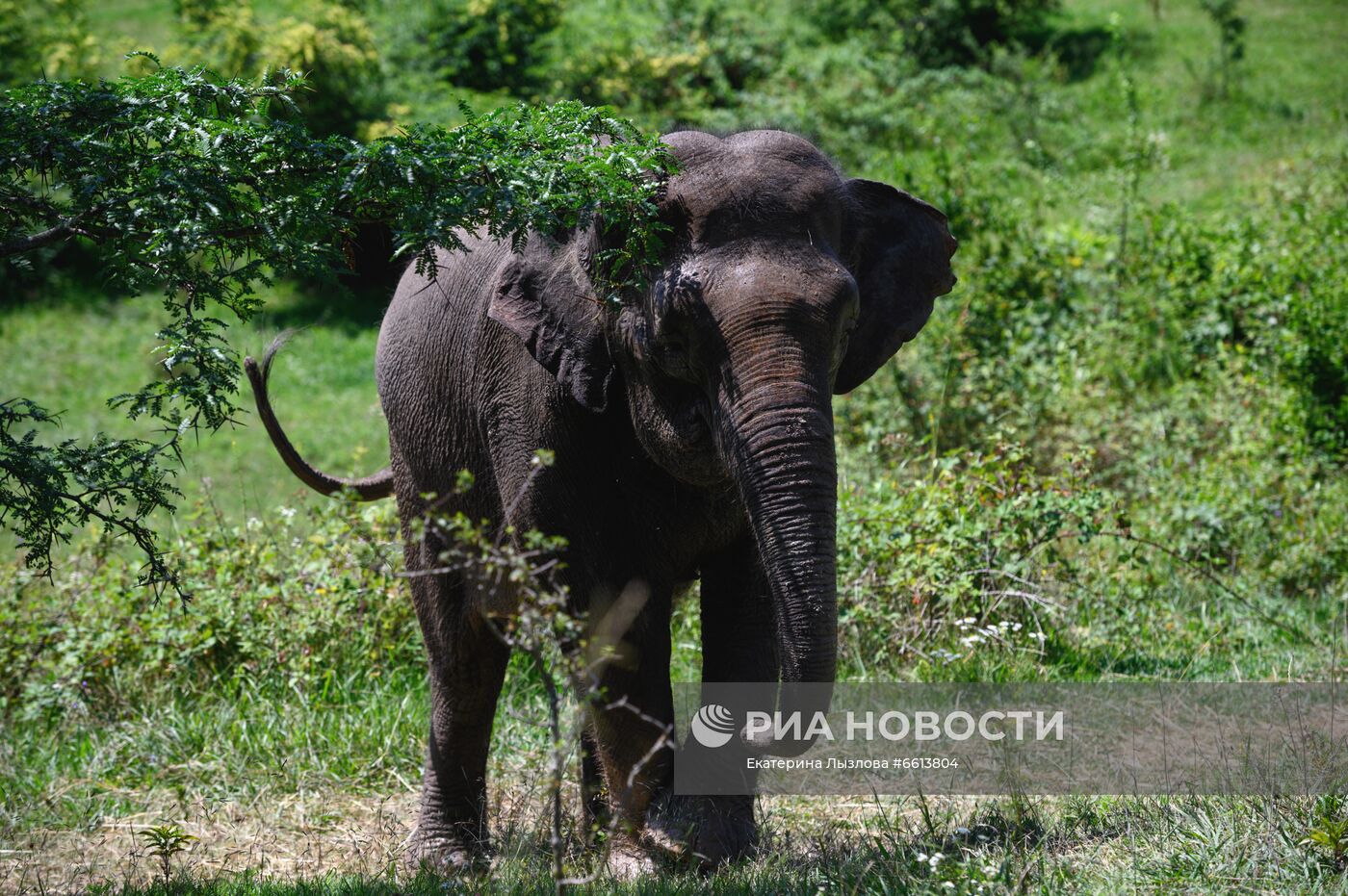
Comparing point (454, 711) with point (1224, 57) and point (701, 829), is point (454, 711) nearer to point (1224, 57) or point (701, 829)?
point (701, 829)

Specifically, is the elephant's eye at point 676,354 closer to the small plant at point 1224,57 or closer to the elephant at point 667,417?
the elephant at point 667,417

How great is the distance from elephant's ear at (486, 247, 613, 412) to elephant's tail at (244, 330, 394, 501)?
59.0 inches

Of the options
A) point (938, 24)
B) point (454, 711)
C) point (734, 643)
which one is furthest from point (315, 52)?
point (734, 643)

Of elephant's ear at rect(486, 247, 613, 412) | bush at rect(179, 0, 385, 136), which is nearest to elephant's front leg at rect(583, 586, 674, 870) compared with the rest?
elephant's ear at rect(486, 247, 613, 412)

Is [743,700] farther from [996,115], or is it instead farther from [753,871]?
[996,115]

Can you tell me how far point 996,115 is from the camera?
1647 cm

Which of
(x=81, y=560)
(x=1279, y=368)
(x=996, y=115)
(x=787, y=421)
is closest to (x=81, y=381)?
(x=81, y=560)

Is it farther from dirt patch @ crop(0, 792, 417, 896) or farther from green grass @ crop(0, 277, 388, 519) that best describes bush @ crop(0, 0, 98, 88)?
dirt patch @ crop(0, 792, 417, 896)

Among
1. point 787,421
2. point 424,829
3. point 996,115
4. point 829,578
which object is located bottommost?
point 424,829

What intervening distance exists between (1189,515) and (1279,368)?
1.97m

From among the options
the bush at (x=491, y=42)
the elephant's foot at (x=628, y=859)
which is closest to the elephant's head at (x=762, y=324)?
the elephant's foot at (x=628, y=859)

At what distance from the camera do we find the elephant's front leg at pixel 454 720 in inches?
221

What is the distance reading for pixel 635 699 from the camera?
4742 millimetres
